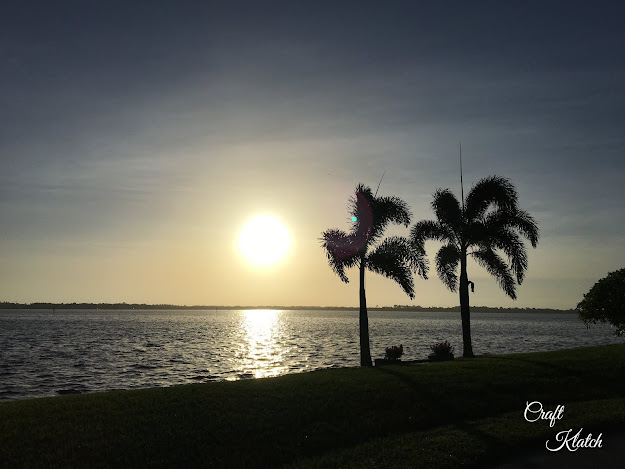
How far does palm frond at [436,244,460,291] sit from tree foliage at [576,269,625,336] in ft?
28.4

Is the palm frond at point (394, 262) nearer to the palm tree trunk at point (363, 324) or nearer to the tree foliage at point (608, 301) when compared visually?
the palm tree trunk at point (363, 324)

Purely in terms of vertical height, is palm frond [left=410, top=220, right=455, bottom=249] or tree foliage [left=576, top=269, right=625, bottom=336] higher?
palm frond [left=410, top=220, right=455, bottom=249]

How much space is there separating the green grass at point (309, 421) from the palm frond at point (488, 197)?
14.6 metres

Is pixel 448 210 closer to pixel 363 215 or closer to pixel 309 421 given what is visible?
pixel 363 215

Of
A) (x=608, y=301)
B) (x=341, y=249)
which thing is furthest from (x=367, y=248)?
(x=608, y=301)

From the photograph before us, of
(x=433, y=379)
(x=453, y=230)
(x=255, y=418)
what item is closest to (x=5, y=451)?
(x=255, y=418)

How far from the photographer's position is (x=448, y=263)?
35.9 meters

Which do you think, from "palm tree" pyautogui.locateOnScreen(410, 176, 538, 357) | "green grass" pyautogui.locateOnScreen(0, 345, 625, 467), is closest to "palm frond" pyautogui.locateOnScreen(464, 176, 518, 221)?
"palm tree" pyautogui.locateOnScreen(410, 176, 538, 357)

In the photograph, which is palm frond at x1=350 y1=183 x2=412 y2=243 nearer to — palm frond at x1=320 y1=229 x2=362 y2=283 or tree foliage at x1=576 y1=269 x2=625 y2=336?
palm frond at x1=320 y1=229 x2=362 y2=283

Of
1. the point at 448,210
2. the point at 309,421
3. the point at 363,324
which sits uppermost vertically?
the point at 448,210

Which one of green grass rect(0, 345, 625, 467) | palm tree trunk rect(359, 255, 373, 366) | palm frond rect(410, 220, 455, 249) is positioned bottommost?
green grass rect(0, 345, 625, 467)

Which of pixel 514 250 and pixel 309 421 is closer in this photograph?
pixel 309 421

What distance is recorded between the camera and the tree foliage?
33.5 metres

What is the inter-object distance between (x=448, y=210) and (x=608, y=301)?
450 inches
